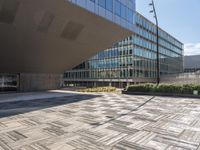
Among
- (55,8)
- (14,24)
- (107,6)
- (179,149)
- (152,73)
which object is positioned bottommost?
(179,149)

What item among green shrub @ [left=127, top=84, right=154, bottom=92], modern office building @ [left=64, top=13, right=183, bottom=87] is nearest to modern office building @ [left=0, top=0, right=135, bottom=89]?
green shrub @ [left=127, top=84, right=154, bottom=92]

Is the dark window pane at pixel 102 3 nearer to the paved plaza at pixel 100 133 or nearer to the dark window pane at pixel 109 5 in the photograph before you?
the dark window pane at pixel 109 5

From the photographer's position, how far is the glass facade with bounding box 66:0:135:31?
2261cm

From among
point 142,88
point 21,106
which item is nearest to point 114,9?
point 142,88

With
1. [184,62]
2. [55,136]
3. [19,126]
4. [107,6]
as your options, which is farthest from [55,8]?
[184,62]

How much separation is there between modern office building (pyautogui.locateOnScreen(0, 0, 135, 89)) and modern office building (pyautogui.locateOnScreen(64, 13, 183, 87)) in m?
21.9

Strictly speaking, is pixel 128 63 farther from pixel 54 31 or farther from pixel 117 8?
pixel 54 31

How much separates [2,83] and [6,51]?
28.7ft

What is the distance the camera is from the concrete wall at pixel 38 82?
32.2 meters

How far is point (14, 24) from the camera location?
20.2 m

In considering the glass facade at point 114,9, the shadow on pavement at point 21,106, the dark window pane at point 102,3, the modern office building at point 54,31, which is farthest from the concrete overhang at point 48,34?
the shadow on pavement at point 21,106

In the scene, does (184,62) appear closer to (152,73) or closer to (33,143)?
(152,73)

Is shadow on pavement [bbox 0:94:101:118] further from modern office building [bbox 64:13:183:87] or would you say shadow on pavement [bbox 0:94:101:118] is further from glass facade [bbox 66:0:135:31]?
modern office building [bbox 64:13:183:87]

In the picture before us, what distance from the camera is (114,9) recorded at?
27.1 meters
